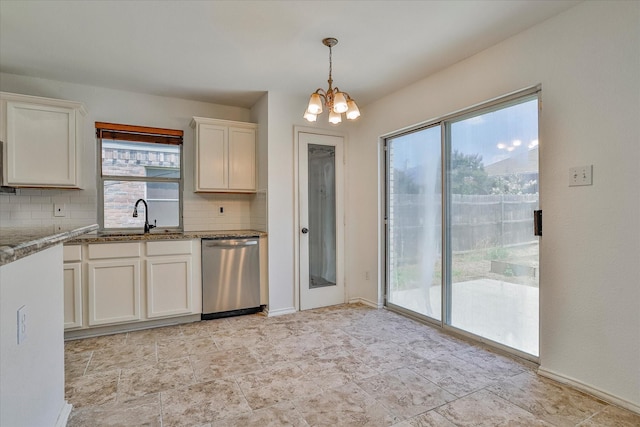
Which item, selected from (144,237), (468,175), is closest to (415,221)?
(468,175)

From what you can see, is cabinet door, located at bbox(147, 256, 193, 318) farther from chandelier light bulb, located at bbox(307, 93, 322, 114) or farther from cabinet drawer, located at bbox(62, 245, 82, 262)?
chandelier light bulb, located at bbox(307, 93, 322, 114)

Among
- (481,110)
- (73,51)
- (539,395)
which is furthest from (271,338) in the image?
(73,51)

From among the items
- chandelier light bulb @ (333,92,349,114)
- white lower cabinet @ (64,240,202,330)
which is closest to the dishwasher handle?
white lower cabinet @ (64,240,202,330)

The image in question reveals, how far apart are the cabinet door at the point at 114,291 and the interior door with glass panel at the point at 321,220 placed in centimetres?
174

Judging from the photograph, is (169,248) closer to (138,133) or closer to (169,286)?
(169,286)

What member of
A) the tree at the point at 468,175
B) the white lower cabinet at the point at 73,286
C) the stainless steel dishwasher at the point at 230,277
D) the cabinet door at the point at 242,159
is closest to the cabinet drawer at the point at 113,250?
the white lower cabinet at the point at 73,286

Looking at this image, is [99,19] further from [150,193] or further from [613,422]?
[613,422]

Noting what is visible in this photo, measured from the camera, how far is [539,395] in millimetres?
2107

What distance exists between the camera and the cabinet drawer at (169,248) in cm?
340

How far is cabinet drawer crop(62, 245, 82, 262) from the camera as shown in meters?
3.08

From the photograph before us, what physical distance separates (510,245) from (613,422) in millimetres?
1229

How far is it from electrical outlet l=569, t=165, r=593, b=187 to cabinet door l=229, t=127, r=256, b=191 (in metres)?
3.12

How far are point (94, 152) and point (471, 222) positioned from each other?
3932 millimetres

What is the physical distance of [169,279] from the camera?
11.4 feet
